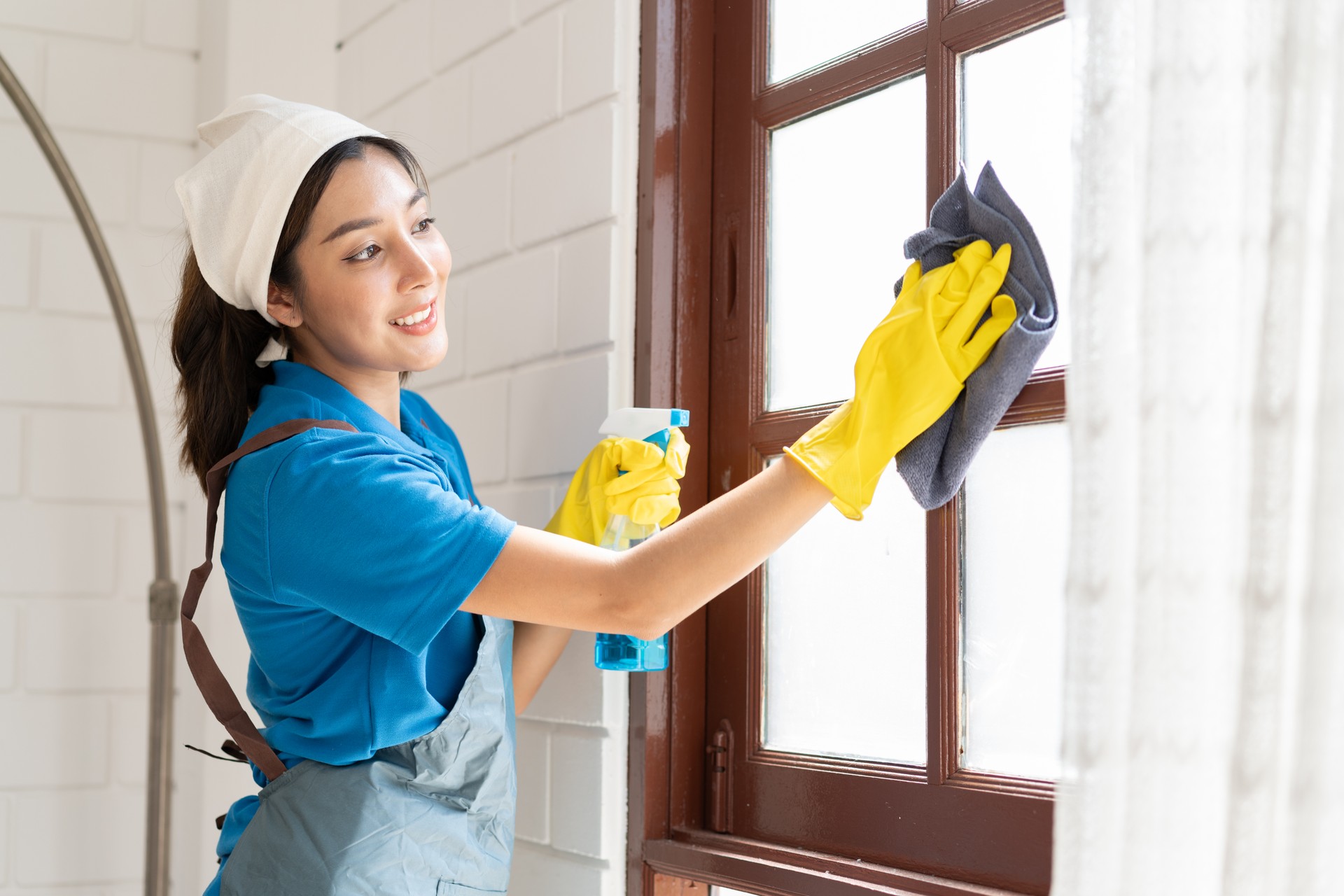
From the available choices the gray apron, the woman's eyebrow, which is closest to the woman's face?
the woman's eyebrow

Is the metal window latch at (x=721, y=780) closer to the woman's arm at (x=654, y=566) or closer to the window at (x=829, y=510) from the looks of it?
the window at (x=829, y=510)

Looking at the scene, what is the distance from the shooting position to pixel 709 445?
4.70ft

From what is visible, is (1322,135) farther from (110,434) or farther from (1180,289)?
(110,434)

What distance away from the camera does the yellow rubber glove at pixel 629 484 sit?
4.06 feet

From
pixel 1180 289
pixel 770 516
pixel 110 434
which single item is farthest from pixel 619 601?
pixel 110 434

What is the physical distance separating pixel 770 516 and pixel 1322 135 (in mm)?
510

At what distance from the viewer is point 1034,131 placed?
1.13 metres

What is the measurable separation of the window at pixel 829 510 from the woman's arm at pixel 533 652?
0.11 m

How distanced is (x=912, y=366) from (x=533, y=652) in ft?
2.09

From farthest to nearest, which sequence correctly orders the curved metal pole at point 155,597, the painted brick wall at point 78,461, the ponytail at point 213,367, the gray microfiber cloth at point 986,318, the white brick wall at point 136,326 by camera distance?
the painted brick wall at point 78,461 → the curved metal pole at point 155,597 → the white brick wall at point 136,326 → the ponytail at point 213,367 → the gray microfiber cloth at point 986,318

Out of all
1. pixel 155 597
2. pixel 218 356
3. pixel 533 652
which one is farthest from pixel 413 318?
pixel 155 597

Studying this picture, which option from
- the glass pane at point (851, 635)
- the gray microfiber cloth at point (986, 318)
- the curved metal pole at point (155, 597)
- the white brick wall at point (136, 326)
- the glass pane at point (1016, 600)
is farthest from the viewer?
the curved metal pole at point (155, 597)

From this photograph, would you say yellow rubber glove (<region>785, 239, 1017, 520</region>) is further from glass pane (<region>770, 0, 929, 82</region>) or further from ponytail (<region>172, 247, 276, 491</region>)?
ponytail (<region>172, 247, 276, 491</region>)

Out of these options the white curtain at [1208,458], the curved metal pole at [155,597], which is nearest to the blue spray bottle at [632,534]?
the white curtain at [1208,458]
